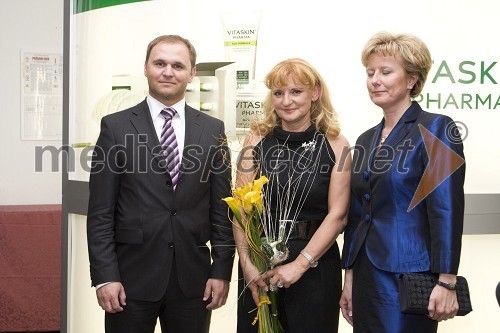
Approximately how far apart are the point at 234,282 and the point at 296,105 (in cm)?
108

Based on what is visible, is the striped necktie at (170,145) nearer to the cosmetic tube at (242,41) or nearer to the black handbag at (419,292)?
the cosmetic tube at (242,41)

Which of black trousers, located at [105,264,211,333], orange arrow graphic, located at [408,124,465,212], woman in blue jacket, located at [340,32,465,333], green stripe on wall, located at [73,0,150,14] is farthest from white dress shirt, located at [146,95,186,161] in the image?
green stripe on wall, located at [73,0,150,14]

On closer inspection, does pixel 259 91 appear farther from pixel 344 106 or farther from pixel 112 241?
pixel 112 241

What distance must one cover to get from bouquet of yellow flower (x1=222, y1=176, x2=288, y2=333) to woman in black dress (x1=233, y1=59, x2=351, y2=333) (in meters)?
0.05

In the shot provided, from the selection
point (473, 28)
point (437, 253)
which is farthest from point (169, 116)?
point (473, 28)

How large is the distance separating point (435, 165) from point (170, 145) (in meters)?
0.98

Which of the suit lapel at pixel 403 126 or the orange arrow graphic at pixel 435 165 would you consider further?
the suit lapel at pixel 403 126

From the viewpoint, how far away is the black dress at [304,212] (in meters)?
2.50

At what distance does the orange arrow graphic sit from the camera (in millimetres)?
2193

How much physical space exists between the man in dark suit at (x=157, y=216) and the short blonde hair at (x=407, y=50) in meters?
0.73

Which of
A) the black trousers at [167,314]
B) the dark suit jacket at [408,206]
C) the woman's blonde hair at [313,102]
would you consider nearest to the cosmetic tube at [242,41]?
the woman's blonde hair at [313,102]

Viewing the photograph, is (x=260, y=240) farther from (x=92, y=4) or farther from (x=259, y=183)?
(x=92, y=4)

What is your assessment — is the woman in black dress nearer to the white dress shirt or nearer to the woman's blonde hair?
the woman's blonde hair

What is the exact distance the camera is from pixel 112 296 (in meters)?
2.44
